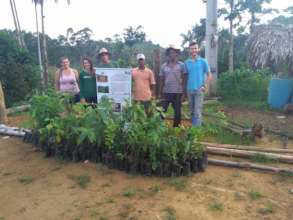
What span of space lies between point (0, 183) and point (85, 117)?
52.6 inches

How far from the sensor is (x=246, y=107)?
9.60 m

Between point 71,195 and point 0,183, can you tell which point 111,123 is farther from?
point 0,183

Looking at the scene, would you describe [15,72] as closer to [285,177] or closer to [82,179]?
[82,179]

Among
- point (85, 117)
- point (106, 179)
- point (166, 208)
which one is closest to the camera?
point (166, 208)

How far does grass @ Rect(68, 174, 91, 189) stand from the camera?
4.20 meters

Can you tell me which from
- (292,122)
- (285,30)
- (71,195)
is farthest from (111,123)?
(285,30)

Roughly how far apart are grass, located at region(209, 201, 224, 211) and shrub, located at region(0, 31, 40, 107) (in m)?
7.32

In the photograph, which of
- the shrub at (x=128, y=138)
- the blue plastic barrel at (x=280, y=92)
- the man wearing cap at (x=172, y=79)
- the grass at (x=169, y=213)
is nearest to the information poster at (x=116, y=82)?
the shrub at (x=128, y=138)

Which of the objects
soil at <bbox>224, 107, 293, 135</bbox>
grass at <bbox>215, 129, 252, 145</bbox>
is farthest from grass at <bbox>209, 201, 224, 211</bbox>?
soil at <bbox>224, 107, 293, 135</bbox>

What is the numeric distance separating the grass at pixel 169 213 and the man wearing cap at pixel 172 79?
263cm

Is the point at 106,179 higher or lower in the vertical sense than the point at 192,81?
lower

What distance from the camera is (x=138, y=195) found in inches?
152

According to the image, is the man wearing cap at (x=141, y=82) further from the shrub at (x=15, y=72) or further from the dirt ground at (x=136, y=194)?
the shrub at (x=15, y=72)

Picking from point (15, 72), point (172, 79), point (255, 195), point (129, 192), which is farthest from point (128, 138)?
point (15, 72)
